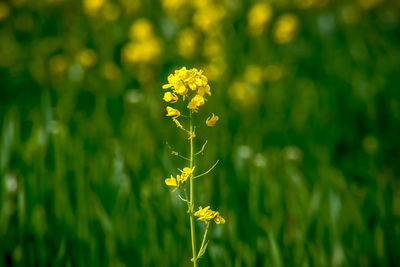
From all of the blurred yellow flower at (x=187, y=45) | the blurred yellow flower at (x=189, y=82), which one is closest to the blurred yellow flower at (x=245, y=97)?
the blurred yellow flower at (x=187, y=45)

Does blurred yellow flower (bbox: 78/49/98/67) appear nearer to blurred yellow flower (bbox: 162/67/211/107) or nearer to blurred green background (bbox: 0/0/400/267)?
blurred green background (bbox: 0/0/400/267)

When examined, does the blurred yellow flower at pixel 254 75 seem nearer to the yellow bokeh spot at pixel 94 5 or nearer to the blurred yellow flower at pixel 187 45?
the blurred yellow flower at pixel 187 45

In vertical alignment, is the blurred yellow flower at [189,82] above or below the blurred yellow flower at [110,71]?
below

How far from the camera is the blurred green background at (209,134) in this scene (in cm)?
184

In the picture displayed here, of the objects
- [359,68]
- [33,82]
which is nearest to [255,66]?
[359,68]

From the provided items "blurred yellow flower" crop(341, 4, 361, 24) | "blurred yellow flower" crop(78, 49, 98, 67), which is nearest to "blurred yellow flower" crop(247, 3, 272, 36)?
"blurred yellow flower" crop(341, 4, 361, 24)

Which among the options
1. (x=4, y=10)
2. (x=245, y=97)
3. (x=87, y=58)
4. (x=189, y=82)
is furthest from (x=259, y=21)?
(x=189, y=82)

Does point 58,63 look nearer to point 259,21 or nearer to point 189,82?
point 259,21

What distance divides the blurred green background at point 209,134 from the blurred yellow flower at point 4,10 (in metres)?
0.02

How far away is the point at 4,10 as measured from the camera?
4445mm

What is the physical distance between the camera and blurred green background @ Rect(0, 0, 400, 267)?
184cm

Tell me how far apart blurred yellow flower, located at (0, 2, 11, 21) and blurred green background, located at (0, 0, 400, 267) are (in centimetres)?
2

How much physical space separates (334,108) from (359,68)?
2.80ft

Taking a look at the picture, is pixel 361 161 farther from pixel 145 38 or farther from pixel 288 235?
pixel 145 38
